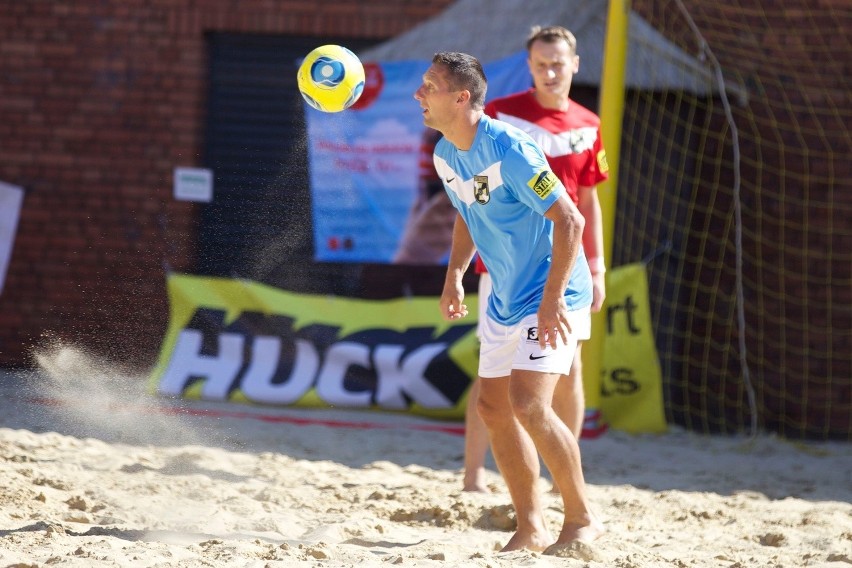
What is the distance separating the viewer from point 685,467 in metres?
6.54

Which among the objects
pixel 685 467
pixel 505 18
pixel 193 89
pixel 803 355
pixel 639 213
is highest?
pixel 505 18

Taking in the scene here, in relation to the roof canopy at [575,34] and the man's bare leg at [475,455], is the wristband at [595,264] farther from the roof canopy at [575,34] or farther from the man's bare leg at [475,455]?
the roof canopy at [575,34]

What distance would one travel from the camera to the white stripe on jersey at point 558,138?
5000 millimetres

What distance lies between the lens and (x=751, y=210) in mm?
8008

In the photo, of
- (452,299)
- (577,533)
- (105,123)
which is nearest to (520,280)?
(452,299)

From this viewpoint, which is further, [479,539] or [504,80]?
[504,80]

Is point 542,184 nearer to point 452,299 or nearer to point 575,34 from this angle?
point 452,299

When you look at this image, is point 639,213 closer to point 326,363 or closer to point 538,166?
point 326,363

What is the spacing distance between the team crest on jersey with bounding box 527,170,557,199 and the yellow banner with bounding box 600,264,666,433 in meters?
3.90

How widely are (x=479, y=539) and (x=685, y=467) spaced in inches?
99.5

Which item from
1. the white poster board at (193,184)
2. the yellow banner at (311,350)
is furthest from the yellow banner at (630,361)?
the white poster board at (193,184)

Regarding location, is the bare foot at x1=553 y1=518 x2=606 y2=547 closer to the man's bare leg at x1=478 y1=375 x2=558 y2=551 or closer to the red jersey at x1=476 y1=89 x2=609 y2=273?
the man's bare leg at x1=478 y1=375 x2=558 y2=551

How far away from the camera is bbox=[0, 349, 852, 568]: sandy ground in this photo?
402 centimetres

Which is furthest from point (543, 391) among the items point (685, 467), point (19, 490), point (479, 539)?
point (685, 467)
